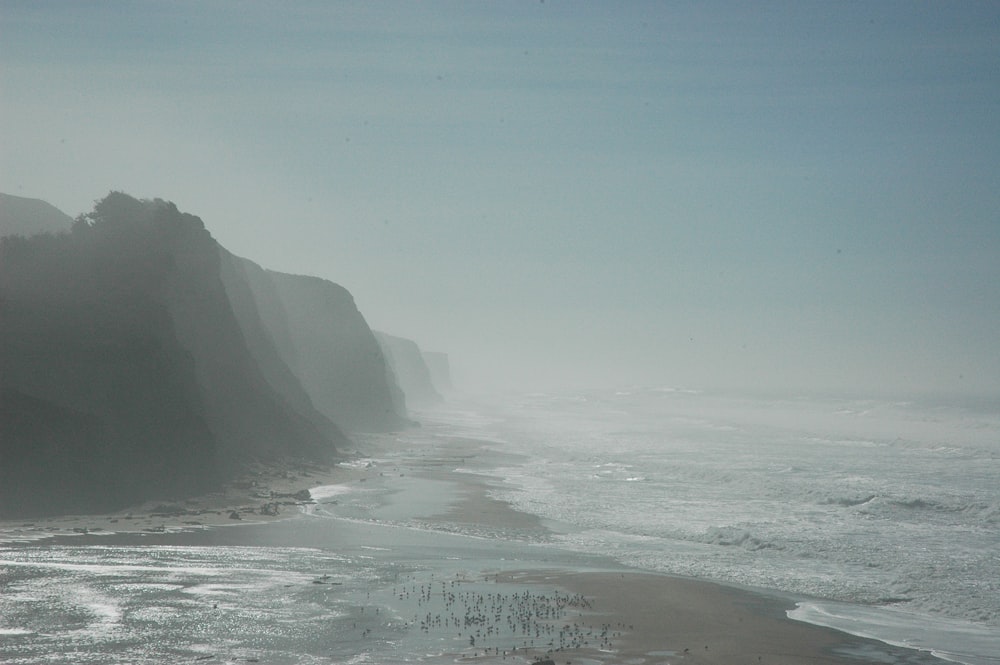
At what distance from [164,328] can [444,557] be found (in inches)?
679

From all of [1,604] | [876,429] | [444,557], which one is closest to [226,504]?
[444,557]

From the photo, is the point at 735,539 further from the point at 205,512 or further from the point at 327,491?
the point at 205,512

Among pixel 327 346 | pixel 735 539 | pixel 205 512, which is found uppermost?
pixel 327 346

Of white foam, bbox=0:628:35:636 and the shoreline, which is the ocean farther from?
white foam, bbox=0:628:35:636

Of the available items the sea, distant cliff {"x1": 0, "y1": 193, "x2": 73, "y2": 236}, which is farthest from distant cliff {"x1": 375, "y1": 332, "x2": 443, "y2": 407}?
the sea

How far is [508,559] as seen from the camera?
2712 centimetres

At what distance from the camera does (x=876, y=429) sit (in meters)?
96.1

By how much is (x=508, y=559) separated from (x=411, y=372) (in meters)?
149

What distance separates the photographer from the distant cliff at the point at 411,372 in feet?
557

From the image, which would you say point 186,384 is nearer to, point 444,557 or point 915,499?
point 444,557

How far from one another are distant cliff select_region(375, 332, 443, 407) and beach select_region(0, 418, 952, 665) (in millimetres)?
135600

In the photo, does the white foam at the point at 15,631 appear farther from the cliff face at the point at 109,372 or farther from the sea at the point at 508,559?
the cliff face at the point at 109,372

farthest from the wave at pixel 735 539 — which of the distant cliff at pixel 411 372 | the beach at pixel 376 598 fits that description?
the distant cliff at pixel 411 372

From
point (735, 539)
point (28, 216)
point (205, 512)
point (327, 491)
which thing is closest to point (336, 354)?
point (28, 216)
